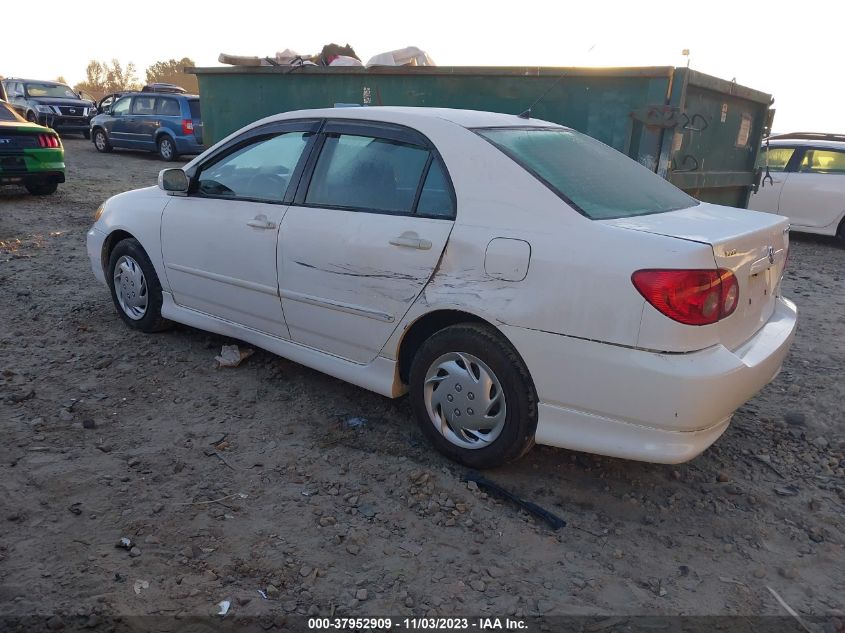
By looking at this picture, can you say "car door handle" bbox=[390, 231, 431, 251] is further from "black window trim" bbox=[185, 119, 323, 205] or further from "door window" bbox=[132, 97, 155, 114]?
"door window" bbox=[132, 97, 155, 114]

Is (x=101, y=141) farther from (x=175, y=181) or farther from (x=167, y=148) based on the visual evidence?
(x=175, y=181)

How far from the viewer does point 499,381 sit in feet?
9.70

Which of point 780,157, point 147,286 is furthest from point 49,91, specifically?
point 780,157

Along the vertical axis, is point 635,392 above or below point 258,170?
below

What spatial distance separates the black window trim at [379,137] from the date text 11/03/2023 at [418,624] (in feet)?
5.42

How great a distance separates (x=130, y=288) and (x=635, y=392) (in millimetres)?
3597

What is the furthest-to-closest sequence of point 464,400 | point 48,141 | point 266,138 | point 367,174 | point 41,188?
point 41,188 < point 48,141 < point 266,138 < point 367,174 < point 464,400

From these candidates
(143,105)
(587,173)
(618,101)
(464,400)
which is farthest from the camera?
(143,105)

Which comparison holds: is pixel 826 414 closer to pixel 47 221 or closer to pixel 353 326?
pixel 353 326

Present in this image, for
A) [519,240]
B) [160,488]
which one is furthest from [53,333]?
[519,240]

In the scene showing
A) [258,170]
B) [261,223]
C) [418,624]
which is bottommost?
[418,624]

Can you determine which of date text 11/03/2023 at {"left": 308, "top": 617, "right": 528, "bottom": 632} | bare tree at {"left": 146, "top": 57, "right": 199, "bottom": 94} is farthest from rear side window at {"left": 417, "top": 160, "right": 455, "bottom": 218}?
bare tree at {"left": 146, "top": 57, "right": 199, "bottom": 94}

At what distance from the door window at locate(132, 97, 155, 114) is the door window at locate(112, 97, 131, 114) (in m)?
0.28

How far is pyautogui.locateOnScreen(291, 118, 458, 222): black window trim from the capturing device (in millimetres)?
3185
